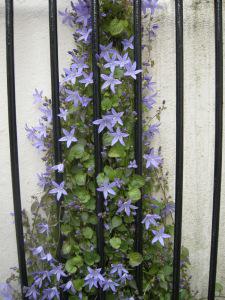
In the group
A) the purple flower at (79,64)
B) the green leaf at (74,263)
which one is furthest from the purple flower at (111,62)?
the green leaf at (74,263)

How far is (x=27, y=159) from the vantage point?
79.4 inches

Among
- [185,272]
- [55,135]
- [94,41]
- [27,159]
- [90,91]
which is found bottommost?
[185,272]

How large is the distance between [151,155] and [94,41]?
620mm

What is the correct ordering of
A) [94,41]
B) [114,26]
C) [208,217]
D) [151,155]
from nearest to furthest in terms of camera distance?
[94,41]
[114,26]
[151,155]
[208,217]

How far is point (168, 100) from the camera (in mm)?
2014

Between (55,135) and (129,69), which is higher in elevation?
(129,69)

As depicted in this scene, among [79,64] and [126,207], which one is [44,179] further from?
[79,64]

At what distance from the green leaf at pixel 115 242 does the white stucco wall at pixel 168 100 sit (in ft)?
1.35

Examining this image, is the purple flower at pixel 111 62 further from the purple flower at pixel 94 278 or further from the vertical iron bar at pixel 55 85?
the purple flower at pixel 94 278

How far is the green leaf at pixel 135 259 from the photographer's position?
1.87 meters

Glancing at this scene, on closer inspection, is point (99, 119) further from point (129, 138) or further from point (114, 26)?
point (114, 26)

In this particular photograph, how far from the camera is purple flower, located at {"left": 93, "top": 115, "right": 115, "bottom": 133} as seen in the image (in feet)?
5.78

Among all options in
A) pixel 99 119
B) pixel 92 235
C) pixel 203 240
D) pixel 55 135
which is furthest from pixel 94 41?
pixel 203 240

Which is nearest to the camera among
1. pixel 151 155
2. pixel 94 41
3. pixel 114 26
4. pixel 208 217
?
pixel 94 41
